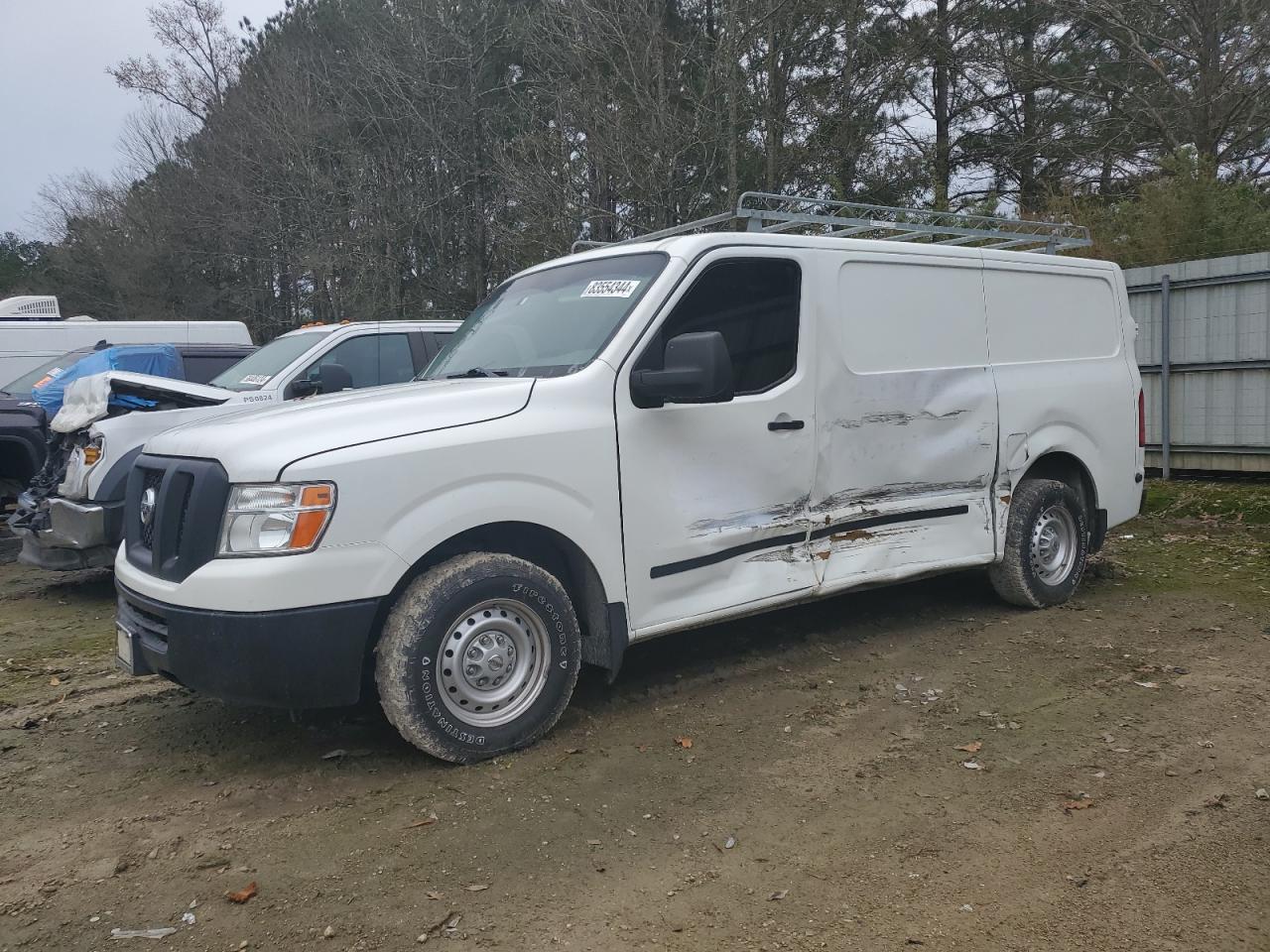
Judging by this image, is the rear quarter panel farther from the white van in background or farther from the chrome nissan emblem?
the white van in background

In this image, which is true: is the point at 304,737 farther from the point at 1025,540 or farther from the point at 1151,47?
the point at 1151,47

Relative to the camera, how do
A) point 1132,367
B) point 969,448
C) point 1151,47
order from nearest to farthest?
point 969,448
point 1132,367
point 1151,47

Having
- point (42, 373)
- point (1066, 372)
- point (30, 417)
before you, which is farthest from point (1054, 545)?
point (42, 373)

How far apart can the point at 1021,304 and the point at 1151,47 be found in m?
13.8

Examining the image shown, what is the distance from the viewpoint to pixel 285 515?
3.51 metres

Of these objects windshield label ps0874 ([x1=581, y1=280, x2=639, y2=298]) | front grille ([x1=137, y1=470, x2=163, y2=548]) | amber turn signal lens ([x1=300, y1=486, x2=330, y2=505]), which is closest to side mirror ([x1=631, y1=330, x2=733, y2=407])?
windshield label ps0874 ([x1=581, y1=280, x2=639, y2=298])

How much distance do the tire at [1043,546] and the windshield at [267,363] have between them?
5.69m

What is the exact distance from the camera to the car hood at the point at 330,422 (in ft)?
11.8

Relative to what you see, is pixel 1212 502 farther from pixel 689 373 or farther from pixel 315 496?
pixel 315 496

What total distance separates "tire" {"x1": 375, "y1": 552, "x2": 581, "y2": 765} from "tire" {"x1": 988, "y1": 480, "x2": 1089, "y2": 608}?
3151 millimetres

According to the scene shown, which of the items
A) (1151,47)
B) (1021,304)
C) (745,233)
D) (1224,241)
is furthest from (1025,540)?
(1151,47)

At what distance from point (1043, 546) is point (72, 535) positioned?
6.29 meters

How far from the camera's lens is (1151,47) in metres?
16.6

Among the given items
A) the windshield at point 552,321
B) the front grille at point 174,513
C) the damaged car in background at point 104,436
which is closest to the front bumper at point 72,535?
the damaged car in background at point 104,436
